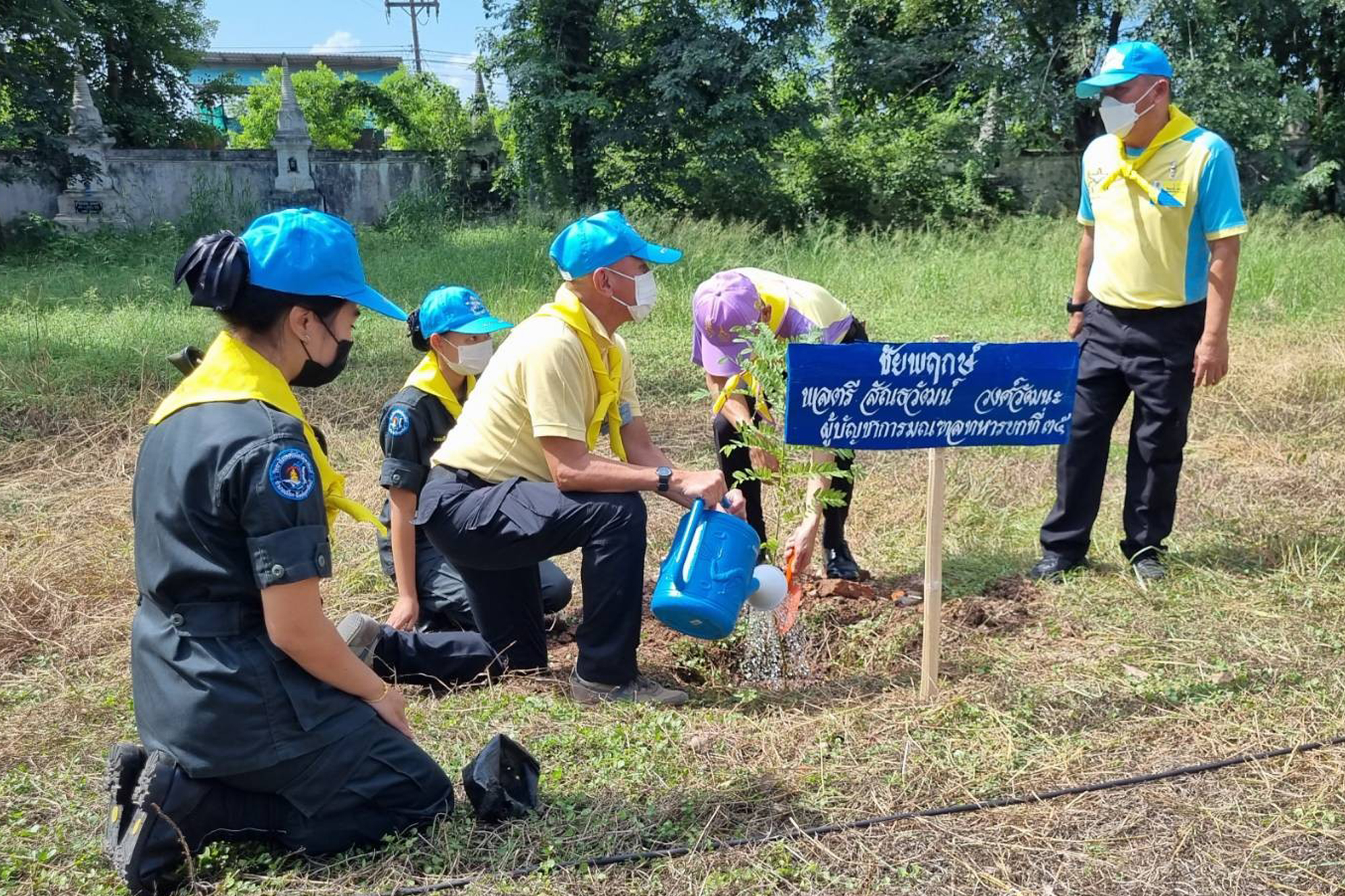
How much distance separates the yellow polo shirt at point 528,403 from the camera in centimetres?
335

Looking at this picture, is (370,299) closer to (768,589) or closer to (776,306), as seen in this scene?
(768,589)

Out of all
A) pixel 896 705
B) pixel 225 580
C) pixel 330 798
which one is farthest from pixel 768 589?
pixel 225 580

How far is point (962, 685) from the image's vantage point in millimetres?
3434

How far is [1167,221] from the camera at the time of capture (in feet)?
13.4

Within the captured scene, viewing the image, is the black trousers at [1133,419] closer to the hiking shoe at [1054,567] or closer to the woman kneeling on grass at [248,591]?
the hiking shoe at [1054,567]

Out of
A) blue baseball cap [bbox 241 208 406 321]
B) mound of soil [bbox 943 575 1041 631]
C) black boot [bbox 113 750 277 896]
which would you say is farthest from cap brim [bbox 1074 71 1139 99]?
black boot [bbox 113 750 277 896]

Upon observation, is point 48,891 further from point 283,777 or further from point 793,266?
point 793,266

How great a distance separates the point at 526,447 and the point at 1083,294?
250cm

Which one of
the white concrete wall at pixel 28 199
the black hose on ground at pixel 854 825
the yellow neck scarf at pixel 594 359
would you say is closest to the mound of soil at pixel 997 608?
the black hose on ground at pixel 854 825

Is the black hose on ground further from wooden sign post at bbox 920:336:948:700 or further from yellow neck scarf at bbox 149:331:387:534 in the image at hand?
yellow neck scarf at bbox 149:331:387:534

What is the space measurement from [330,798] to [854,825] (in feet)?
4.10

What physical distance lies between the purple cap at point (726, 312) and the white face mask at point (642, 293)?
0.40 meters

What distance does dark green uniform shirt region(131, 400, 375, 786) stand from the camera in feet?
7.32

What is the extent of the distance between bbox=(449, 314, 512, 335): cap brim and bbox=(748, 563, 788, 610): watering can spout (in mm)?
1322
